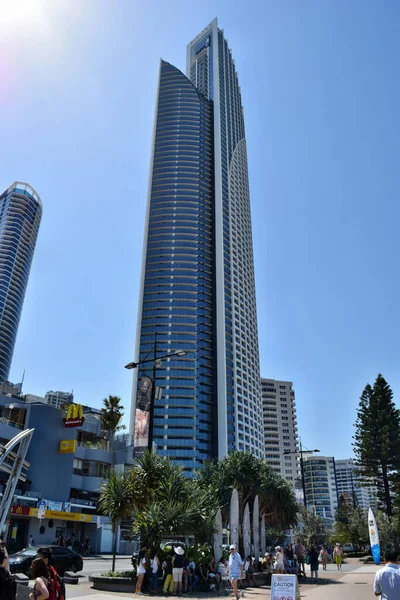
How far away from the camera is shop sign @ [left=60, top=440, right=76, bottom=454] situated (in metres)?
46.9

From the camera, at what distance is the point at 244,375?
138m

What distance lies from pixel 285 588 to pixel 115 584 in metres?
8.07

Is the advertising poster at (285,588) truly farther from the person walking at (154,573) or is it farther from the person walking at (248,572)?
the person walking at (248,572)

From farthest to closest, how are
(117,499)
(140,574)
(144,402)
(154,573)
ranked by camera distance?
(144,402) → (117,499) → (154,573) → (140,574)

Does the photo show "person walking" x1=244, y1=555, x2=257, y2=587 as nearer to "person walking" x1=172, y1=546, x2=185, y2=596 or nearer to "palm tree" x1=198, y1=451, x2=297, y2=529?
"person walking" x1=172, y1=546, x2=185, y2=596

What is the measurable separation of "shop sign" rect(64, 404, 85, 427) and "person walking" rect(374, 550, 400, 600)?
141 ft

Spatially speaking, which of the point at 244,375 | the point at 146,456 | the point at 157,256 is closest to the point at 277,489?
the point at 146,456

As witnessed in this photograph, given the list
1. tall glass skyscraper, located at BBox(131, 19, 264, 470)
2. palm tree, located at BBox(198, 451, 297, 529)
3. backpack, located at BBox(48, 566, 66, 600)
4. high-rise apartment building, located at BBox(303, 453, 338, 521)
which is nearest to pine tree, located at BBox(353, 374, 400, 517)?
palm tree, located at BBox(198, 451, 297, 529)

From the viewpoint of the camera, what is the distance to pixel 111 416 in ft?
191

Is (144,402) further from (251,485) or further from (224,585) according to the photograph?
(251,485)

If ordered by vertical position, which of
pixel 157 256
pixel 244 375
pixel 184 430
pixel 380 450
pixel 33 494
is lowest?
pixel 33 494

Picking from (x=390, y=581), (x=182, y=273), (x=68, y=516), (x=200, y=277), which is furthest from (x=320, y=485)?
(x=390, y=581)

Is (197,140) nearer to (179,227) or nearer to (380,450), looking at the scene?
(179,227)

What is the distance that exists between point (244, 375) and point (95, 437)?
287 feet
